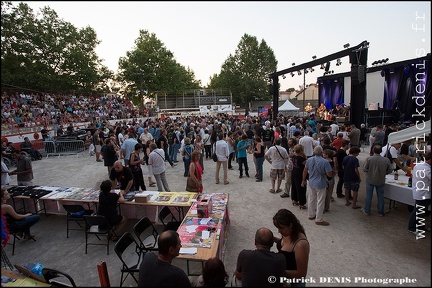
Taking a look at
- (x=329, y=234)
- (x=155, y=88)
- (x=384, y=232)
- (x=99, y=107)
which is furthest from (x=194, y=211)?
(x=155, y=88)

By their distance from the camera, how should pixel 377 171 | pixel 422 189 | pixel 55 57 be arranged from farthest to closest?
pixel 55 57 → pixel 377 171 → pixel 422 189

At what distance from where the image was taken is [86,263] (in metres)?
4.42

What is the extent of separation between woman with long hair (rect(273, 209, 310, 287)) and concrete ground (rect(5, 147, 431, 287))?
43 centimetres

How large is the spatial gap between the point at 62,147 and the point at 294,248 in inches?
590

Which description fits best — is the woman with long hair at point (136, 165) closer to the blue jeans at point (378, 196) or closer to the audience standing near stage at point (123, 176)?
the audience standing near stage at point (123, 176)

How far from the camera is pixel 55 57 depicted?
93.9 feet

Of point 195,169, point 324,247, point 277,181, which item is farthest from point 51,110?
point 324,247

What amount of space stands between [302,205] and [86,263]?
15.4 feet

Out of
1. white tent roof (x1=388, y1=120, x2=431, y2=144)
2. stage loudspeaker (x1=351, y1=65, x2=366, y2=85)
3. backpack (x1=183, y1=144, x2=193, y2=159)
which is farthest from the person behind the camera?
stage loudspeaker (x1=351, y1=65, x2=366, y2=85)

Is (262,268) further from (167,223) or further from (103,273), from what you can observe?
(167,223)

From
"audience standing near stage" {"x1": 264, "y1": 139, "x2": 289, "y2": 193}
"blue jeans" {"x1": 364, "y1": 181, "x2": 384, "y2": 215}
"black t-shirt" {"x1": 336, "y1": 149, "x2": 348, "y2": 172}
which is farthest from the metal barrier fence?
"blue jeans" {"x1": 364, "y1": 181, "x2": 384, "y2": 215}

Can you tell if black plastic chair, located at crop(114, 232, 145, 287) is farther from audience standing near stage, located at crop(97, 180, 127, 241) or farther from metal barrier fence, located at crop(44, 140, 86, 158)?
metal barrier fence, located at crop(44, 140, 86, 158)

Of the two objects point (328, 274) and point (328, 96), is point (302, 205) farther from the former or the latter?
point (328, 96)

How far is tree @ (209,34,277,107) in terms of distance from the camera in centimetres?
4972
